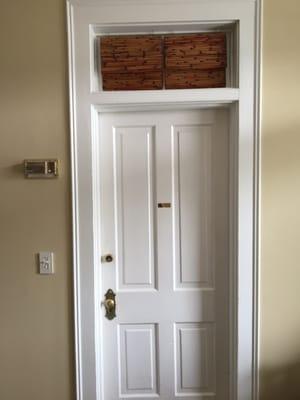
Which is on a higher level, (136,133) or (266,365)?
(136,133)

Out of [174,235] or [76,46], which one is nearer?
[76,46]

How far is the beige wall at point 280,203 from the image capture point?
168 cm

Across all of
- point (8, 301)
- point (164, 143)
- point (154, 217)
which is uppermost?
point (164, 143)

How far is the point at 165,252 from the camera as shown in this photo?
1.84 metres

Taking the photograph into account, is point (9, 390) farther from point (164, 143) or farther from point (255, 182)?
point (255, 182)

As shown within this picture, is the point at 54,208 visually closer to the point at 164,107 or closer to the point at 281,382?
the point at 164,107

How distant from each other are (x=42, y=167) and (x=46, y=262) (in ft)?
1.60

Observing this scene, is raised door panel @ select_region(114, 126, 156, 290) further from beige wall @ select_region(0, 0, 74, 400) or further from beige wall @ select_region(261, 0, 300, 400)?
beige wall @ select_region(261, 0, 300, 400)

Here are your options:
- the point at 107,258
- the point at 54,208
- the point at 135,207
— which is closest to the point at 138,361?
the point at 107,258

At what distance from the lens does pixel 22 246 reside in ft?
5.76

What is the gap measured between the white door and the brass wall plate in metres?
0.26

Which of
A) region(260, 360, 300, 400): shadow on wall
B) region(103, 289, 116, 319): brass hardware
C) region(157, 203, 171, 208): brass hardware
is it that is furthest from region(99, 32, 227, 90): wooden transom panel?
region(260, 360, 300, 400): shadow on wall

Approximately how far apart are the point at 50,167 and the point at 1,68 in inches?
22.0

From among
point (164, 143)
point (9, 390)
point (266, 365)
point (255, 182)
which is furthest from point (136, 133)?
point (9, 390)
